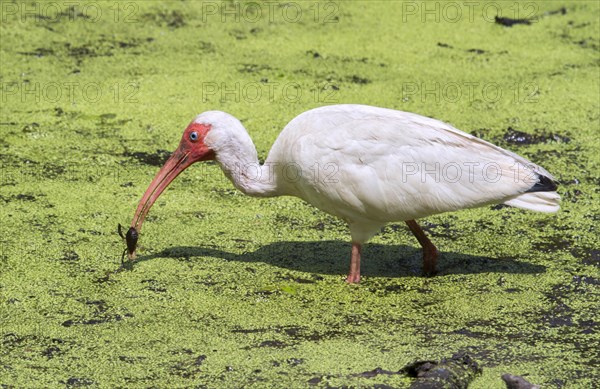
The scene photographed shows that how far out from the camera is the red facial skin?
5414mm

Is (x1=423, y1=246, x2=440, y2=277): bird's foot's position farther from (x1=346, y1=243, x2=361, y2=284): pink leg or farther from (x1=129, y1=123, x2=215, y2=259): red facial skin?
(x1=129, y1=123, x2=215, y2=259): red facial skin

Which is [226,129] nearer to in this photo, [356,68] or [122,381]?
[122,381]

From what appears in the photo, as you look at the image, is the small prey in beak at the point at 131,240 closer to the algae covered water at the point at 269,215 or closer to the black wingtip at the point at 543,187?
the algae covered water at the point at 269,215

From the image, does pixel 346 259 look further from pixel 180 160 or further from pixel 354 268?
pixel 180 160

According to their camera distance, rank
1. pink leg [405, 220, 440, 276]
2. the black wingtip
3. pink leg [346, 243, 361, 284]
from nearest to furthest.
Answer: the black wingtip < pink leg [346, 243, 361, 284] < pink leg [405, 220, 440, 276]

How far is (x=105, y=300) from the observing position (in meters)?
4.86

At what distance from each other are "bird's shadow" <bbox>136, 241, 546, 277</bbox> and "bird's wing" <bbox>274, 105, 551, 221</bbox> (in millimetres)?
395

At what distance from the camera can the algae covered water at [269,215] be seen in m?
4.35

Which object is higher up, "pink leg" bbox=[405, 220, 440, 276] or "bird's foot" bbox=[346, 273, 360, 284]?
"pink leg" bbox=[405, 220, 440, 276]

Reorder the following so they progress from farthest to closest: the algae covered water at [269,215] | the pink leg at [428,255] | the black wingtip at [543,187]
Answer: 1. the pink leg at [428,255]
2. the black wingtip at [543,187]
3. the algae covered water at [269,215]

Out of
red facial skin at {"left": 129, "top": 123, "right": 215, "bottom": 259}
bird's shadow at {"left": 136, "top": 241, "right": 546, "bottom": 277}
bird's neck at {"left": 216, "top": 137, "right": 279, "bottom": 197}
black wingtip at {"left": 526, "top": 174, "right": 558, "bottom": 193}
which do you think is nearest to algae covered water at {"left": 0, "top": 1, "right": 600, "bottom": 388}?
bird's shadow at {"left": 136, "top": 241, "right": 546, "bottom": 277}

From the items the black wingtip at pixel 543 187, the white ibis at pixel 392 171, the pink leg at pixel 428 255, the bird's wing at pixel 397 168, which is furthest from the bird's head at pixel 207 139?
the black wingtip at pixel 543 187

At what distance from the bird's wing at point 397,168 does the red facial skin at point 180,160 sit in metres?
0.52

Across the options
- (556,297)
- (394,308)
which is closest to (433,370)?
(394,308)
